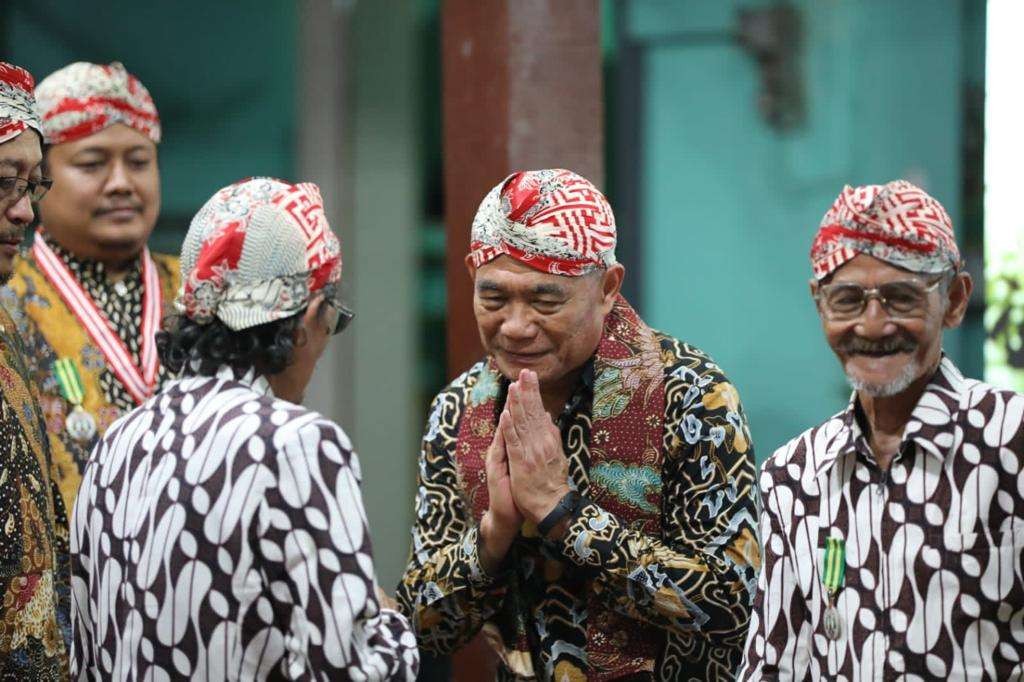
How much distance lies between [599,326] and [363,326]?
12.2ft

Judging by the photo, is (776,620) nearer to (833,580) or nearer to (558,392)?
(833,580)

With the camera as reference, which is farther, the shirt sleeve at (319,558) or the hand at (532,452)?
the hand at (532,452)

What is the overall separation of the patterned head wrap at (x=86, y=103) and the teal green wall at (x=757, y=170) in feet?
8.08

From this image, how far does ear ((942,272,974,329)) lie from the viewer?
10.0ft

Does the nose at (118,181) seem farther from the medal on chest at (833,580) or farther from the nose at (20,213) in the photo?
the medal on chest at (833,580)

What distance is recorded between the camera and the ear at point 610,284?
339 centimetres

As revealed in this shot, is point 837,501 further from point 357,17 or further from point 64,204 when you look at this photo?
point 357,17

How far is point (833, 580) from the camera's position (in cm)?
294

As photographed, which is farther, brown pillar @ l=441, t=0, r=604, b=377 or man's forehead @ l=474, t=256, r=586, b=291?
brown pillar @ l=441, t=0, r=604, b=377

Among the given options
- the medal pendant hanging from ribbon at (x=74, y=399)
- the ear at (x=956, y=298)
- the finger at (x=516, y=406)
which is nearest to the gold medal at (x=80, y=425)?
the medal pendant hanging from ribbon at (x=74, y=399)

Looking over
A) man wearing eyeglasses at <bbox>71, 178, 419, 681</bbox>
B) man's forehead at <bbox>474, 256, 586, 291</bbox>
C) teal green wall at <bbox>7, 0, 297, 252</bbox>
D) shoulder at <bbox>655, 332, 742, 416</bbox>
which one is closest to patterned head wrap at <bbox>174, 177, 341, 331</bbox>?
man wearing eyeglasses at <bbox>71, 178, 419, 681</bbox>

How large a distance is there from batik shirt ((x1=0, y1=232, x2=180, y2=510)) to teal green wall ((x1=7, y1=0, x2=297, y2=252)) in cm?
229

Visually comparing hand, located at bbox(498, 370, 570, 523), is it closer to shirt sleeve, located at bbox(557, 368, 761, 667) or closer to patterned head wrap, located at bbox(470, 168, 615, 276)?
shirt sleeve, located at bbox(557, 368, 761, 667)

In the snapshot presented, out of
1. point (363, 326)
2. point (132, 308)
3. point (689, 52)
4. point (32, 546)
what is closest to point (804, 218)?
point (689, 52)
